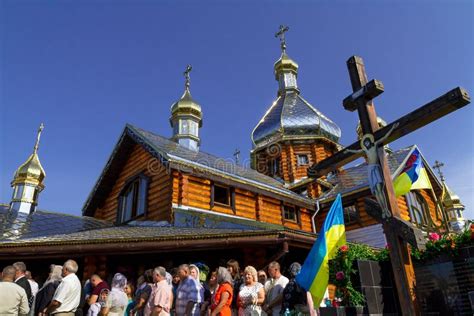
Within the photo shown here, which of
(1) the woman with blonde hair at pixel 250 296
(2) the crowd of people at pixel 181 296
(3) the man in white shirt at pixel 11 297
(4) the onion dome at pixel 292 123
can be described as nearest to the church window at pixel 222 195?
(2) the crowd of people at pixel 181 296

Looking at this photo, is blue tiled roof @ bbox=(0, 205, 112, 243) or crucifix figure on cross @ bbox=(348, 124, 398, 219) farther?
blue tiled roof @ bbox=(0, 205, 112, 243)

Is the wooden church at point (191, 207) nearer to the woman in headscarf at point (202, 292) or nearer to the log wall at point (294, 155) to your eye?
the log wall at point (294, 155)

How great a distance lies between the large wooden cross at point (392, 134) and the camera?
4277mm

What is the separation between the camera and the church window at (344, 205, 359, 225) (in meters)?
16.4

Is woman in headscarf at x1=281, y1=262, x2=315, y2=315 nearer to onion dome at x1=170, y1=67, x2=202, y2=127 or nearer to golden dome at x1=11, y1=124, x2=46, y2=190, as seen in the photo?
golden dome at x1=11, y1=124, x2=46, y2=190

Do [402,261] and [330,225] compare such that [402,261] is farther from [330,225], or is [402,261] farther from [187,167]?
[187,167]

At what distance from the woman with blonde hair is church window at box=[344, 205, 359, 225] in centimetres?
1259

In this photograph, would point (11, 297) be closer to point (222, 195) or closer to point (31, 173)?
point (222, 195)

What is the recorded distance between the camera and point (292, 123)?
2408 cm

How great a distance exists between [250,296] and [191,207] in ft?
23.4

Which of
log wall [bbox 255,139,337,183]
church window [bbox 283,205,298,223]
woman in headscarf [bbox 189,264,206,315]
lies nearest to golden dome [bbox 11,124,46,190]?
church window [bbox 283,205,298,223]

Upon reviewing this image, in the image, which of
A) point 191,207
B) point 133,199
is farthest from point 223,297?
point 133,199

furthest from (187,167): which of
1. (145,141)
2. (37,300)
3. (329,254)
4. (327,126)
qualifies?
(327,126)

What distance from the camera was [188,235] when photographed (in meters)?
8.45
